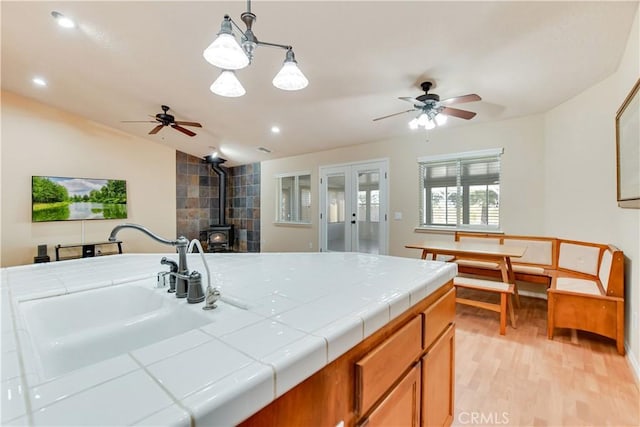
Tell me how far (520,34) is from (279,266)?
8.71 ft

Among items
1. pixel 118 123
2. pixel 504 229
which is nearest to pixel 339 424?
pixel 504 229

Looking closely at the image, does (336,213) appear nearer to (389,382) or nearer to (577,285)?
(577,285)

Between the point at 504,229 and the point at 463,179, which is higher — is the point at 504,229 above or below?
below

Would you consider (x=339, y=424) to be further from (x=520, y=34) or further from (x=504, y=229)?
(x=504, y=229)

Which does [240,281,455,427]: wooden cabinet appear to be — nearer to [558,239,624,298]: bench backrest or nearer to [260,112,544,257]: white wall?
[558,239,624,298]: bench backrest

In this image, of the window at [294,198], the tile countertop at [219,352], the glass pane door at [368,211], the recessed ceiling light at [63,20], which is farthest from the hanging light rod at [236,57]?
the window at [294,198]

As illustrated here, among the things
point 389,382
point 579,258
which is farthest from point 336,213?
point 389,382

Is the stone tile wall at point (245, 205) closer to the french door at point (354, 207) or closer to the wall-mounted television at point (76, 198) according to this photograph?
the french door at point (354, 207)

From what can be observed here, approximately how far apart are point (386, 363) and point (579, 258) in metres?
3.55

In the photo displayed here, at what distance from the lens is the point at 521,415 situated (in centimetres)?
178

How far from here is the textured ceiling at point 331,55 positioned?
2.24 m

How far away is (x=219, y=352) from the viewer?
2.07ft

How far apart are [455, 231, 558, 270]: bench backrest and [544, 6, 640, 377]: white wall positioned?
0.17 m

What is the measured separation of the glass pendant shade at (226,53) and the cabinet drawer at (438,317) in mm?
1516
